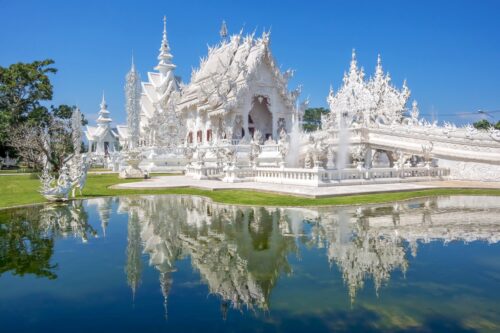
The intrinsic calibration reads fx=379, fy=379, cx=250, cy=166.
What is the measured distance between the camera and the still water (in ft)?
12.0

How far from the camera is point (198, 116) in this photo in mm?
32656

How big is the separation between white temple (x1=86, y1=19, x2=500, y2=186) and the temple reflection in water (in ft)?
17.2

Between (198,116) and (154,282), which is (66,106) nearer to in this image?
(198,116)

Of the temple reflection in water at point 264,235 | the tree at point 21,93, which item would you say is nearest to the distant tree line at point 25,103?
the tree at point 21,93

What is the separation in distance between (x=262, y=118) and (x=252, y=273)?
28.3 metres

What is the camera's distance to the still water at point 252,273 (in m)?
3.65

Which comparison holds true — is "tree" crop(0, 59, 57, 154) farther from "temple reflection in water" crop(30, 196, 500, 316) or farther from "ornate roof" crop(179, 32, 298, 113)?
"temple reflection in water" crop(30, 196, 500, 316)

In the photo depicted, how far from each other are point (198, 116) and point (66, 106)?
21.6 metres

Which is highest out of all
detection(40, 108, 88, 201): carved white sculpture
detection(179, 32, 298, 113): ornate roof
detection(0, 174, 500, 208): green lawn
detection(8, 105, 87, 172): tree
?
detection(179, 32, 298, 113): ornate roof

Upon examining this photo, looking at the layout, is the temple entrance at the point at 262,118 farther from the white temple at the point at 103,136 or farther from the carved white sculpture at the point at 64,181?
the white temple at the point at 103,136

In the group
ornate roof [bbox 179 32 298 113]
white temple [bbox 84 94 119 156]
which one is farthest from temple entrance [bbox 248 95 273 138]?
white temple [bbox 84 94 119 156]

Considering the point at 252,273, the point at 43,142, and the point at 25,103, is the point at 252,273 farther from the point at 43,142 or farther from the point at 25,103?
the point at 25,103

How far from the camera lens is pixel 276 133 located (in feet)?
102

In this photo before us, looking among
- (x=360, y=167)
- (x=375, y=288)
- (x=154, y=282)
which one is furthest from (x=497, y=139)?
(x=154, y=282)
